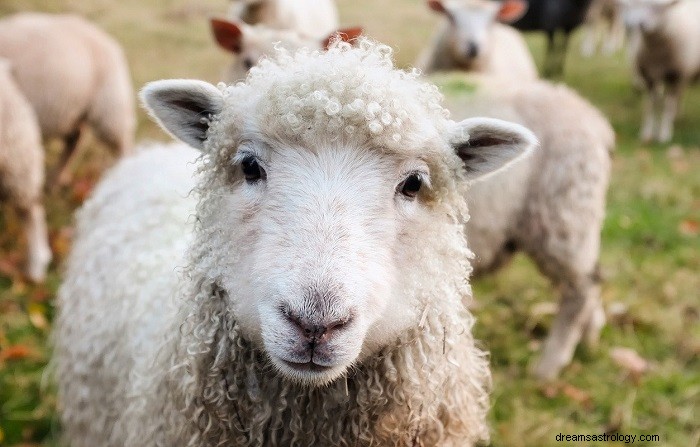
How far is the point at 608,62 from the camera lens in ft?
42.8

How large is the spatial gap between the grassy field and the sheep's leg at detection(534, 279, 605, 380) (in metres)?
0.09

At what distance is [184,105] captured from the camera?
1.93 meters

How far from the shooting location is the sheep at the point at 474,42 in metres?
5.87

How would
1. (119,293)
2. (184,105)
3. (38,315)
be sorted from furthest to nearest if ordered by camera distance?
1. (38,315)
2. (119,293)
3. (184,105)

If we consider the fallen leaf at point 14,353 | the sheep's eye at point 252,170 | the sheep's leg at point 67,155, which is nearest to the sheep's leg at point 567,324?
the sheep's eye at point 252,170

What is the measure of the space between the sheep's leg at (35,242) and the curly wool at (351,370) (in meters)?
2.96

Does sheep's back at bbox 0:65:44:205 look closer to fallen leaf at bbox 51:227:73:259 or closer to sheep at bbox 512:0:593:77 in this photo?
fallen leaf at bbox 51:227:73:259

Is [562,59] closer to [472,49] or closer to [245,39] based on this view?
[472,49]

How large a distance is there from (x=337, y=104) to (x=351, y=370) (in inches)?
29.2

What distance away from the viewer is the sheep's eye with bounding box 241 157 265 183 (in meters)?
1.74

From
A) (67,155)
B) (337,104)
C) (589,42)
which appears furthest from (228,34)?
(589,42)

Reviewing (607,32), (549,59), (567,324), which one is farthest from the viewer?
(607,32)

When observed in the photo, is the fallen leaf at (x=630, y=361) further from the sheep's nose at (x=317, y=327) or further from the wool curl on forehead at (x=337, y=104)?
the sheep's nose at (x=317, y=327)

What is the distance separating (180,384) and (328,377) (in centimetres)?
57
